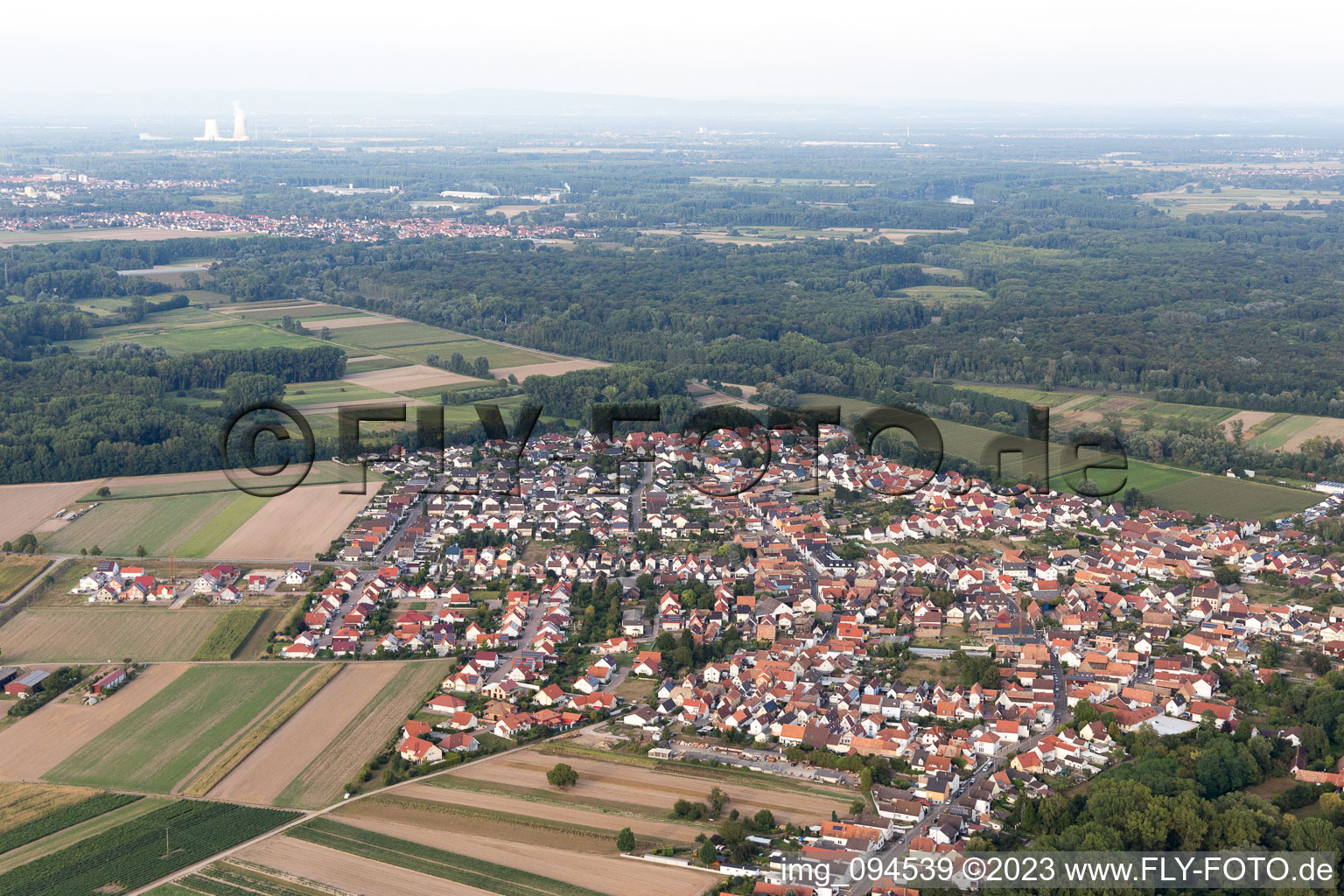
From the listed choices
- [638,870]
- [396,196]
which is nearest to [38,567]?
[638,870]

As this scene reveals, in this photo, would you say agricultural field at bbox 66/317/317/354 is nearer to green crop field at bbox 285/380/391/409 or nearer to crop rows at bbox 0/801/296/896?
green crop field at bbox 285/380/391/409

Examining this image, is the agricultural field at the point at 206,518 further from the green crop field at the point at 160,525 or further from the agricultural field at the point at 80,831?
the agricultural field at the point at 80,831

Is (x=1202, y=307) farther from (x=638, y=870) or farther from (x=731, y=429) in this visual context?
(x=638, y=870)

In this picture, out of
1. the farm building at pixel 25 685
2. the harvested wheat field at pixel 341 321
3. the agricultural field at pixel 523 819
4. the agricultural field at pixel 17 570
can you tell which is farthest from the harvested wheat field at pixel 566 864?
the harvested wheat field at pixel 341 321

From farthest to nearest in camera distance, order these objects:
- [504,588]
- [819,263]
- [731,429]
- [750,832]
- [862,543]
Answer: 1. [819,263]
2. [731,429]
3. [862,543]
4. [504,588]
5. [750,832]

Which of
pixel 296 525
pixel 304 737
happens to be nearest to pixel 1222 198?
pixel 296 525
